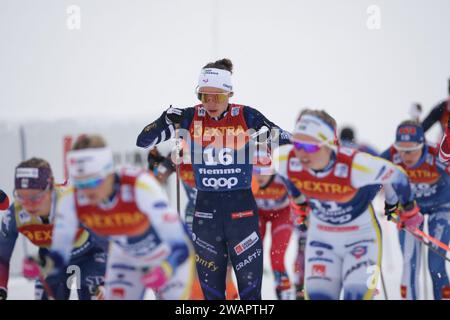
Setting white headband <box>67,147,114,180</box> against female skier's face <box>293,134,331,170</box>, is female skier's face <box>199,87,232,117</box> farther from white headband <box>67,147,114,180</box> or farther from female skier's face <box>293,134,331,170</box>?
white headband <box>67,147,114,180</box>

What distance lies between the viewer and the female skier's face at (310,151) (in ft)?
A: 20.7

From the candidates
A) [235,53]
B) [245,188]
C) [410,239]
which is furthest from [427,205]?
[235,53]

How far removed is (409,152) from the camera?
9367mm

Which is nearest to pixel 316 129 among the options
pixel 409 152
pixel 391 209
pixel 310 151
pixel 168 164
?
pixel 310 151

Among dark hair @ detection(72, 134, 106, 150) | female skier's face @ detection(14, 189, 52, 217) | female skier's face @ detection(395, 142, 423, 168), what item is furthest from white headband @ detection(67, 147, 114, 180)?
female skier's face @ detection(395, 142, 423, 168)

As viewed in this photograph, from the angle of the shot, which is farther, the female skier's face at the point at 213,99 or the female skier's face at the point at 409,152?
the female skier's face at the point at 409,152

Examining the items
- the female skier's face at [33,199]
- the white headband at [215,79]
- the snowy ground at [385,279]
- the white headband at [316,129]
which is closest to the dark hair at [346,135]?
the snowy ground at [385,279]

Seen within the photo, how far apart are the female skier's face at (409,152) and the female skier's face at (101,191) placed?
4.32m

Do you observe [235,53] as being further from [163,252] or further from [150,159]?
[163,252]

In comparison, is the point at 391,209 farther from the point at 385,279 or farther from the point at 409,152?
the point at 385,279

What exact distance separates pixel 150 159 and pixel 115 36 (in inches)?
422

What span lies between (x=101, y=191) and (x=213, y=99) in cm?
204

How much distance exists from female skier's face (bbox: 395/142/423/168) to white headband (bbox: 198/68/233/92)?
2.52 meters

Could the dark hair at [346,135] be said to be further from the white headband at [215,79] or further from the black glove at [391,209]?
the black glove at [391,209]
